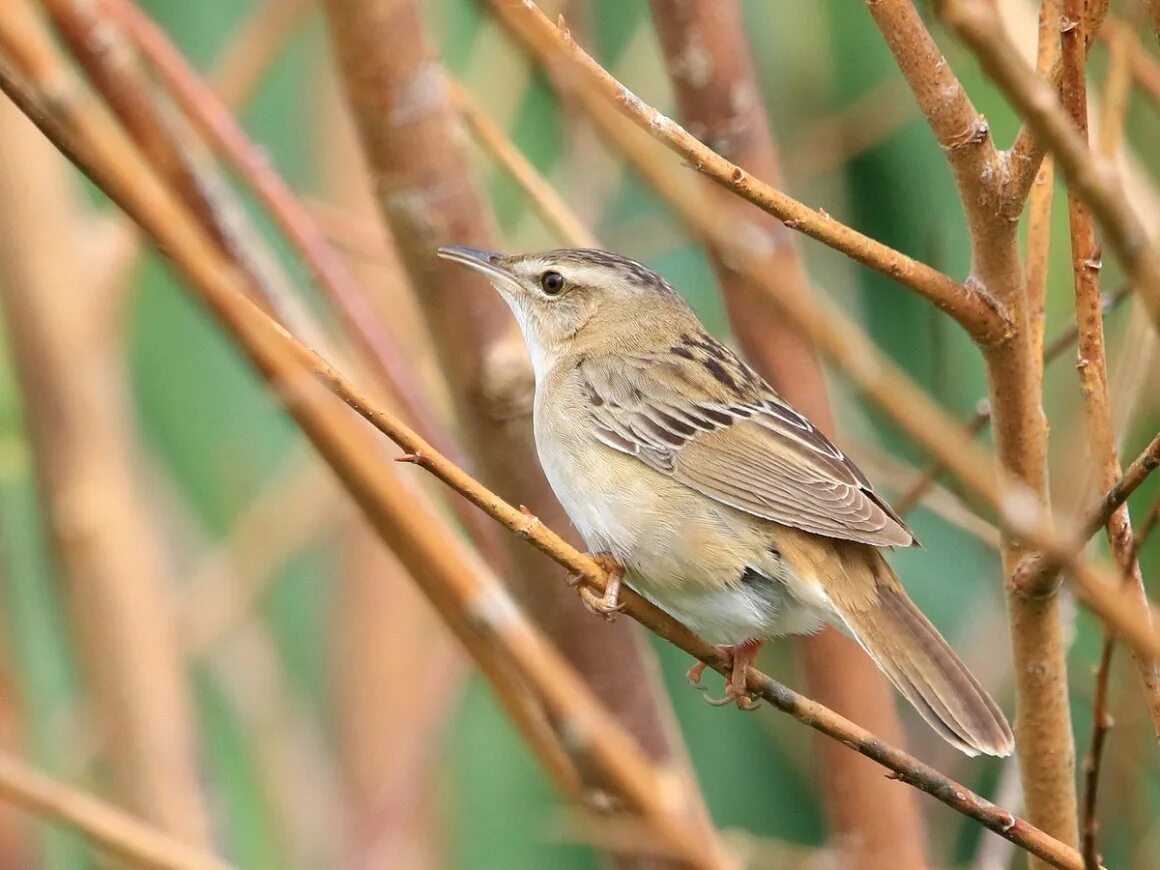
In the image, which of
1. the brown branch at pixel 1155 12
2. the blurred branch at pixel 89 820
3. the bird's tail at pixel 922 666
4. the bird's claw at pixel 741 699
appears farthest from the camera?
the bird's claw at pixel 741 699

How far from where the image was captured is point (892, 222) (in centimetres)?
437

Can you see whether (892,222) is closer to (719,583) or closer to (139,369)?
(719,583)

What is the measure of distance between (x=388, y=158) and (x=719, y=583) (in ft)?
3.30

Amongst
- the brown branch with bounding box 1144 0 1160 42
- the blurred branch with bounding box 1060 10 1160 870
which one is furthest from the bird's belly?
the brown branch with bounding box 1144 0 1160 42

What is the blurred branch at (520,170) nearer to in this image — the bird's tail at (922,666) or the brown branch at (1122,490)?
the bird's tail at (922,666)

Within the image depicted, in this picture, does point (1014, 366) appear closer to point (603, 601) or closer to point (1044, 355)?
point (1044, 355)

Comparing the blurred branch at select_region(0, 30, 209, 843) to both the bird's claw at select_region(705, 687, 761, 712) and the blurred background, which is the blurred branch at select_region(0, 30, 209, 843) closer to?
the blurred background

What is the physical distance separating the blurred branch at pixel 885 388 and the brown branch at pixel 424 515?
1.38 feet

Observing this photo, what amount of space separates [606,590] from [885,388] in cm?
119

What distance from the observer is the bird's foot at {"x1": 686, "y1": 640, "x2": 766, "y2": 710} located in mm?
2482

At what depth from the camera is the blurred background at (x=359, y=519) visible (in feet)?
11.5

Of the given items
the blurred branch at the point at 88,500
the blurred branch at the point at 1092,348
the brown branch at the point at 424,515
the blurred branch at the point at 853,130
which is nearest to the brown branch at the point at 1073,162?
the blurred branch at the point at 1092,348

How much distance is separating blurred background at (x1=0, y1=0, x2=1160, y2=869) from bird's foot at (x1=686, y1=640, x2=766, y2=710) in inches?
27.2

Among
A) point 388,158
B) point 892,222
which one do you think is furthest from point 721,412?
point 892,222
